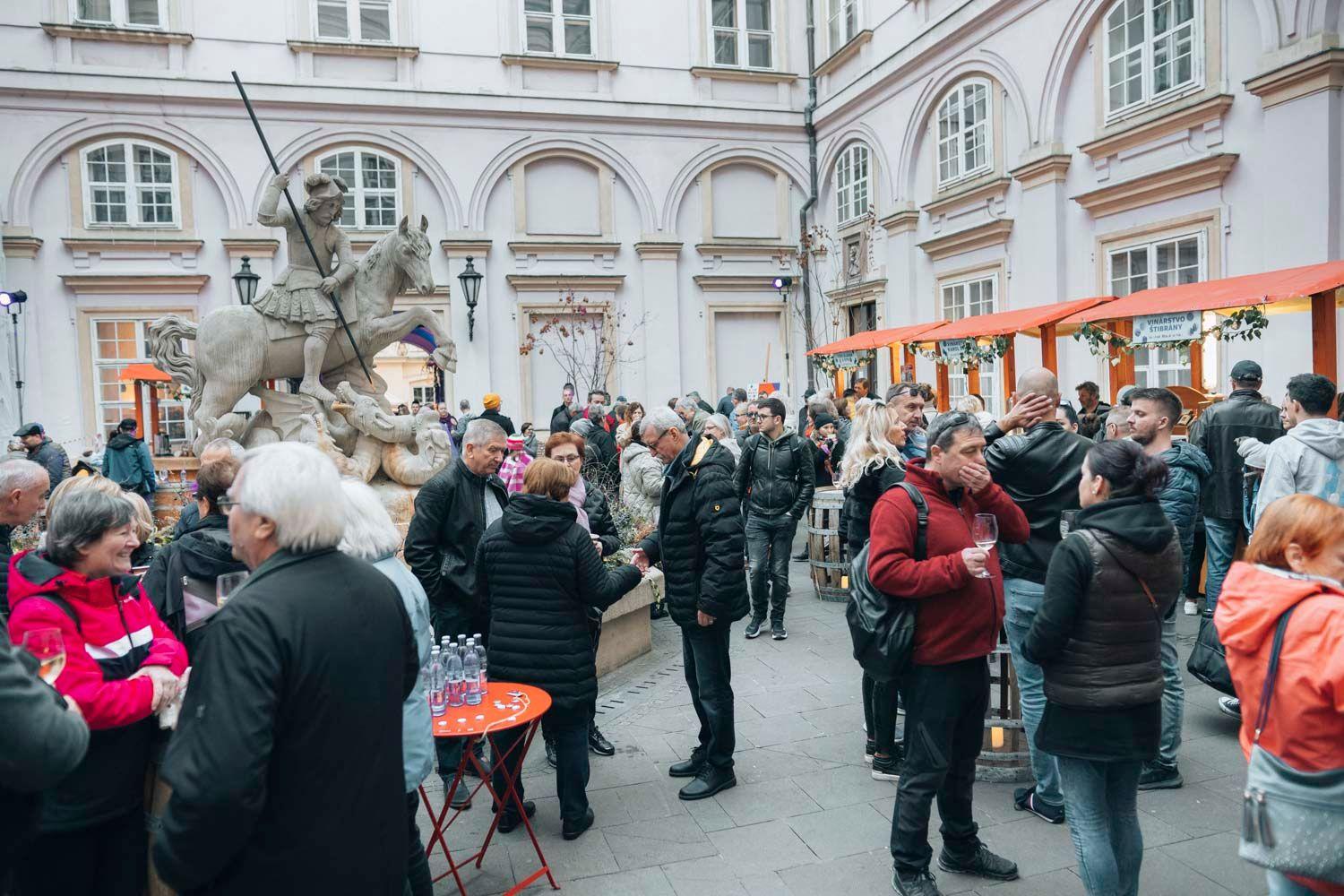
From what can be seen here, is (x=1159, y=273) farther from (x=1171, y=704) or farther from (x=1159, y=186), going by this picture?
(x=1171, y=704)

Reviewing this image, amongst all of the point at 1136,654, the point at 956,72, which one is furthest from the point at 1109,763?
the point at 956,72

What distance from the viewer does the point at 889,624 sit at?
3697 millimetres

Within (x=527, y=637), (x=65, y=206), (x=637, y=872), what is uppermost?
(x=65, y=206)

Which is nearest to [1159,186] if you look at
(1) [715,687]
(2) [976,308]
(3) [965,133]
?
(2) [976,308]

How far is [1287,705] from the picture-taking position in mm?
2465

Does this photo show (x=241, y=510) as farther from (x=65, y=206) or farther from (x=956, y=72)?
(x=65, y=206)

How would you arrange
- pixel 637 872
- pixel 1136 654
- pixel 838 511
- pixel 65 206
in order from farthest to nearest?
1. pixel 65 206
2. pixel 838 511
3. pixel 637 872
4. pixel 1136 654

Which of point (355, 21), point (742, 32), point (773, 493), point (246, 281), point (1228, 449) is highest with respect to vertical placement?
point (742, 32)

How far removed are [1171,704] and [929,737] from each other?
1.84m

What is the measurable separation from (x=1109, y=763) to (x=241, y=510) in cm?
297

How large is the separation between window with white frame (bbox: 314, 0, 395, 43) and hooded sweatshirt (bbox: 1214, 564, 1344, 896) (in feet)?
65.0

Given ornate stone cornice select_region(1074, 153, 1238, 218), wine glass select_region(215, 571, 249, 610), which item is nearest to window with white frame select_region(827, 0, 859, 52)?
ornate stone cornice select_region(1074, 153, 1238, 218)

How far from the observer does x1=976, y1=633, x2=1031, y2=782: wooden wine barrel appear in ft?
15.9

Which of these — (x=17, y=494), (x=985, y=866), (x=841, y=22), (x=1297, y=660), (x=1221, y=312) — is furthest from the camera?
(x=841, y=22)
